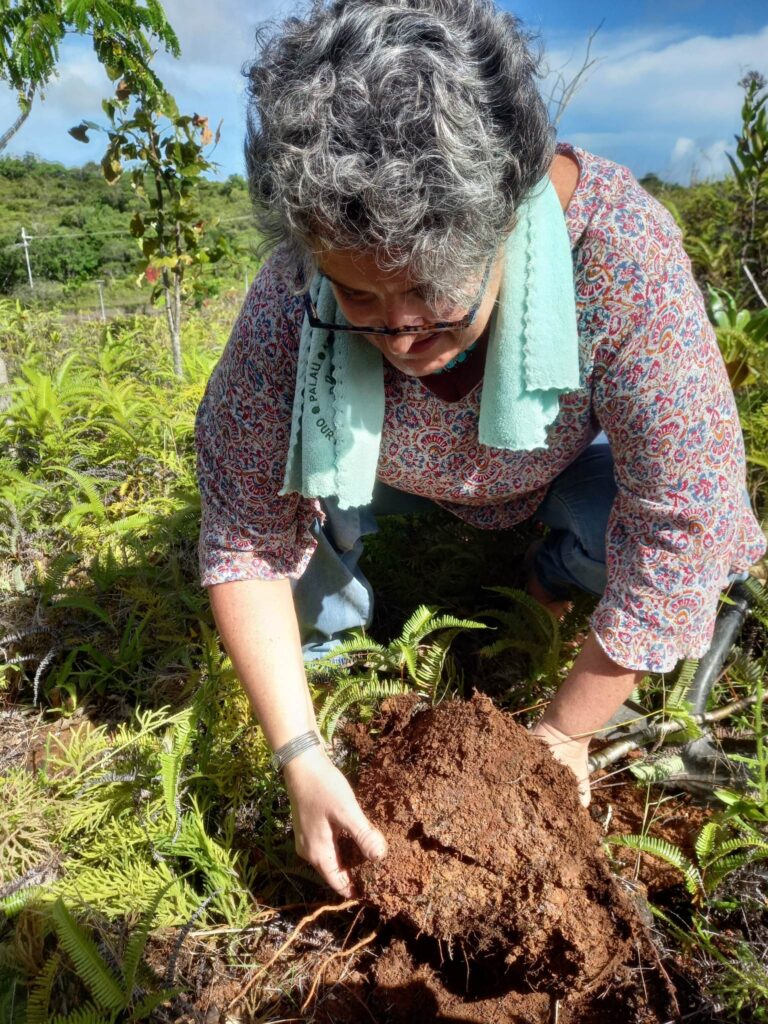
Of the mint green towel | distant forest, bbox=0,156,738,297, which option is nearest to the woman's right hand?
the mint green towel

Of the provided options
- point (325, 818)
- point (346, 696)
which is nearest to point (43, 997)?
point (325, 818)

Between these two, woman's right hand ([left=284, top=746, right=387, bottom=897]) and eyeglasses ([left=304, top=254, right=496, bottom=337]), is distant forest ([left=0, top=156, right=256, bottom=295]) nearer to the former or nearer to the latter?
eyeglasses ([left=304, top=254, right=496, bottom=337])

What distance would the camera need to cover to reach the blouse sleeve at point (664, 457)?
56.9 inches

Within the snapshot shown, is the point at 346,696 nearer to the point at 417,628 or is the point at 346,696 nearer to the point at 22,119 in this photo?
the point at 417,628

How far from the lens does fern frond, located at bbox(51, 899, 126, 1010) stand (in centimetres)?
136

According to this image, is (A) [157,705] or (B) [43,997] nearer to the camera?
(B) [43,997]

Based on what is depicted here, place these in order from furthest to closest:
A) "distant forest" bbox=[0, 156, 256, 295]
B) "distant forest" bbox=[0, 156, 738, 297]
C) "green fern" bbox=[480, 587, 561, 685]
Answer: "distant forest" bbox=[0, 156, 256, 295], "distant forest" bbox=[0, 156, 738, 297], "green fern" bbox=[480, 587, 561, 685]

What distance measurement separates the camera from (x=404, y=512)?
2.31 metres

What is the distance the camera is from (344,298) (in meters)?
1.29

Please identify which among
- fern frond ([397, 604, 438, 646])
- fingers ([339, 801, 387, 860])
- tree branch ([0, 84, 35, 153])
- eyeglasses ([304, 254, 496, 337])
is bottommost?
fingers ([339, 801, 387, 860])

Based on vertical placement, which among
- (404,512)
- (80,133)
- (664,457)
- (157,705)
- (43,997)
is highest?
(80,133)

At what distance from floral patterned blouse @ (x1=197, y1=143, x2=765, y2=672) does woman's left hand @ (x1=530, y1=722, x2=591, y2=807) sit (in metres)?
0.23

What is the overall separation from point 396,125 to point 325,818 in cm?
127

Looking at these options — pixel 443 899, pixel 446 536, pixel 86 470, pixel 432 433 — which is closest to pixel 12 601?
pixel 86 470
